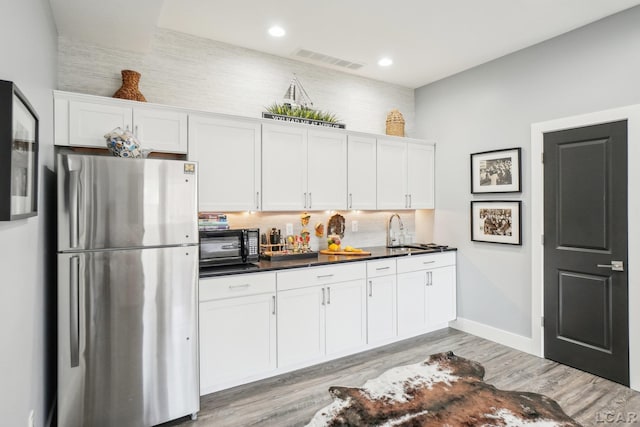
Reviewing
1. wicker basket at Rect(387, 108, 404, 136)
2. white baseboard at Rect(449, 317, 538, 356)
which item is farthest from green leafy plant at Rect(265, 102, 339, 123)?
white baseboard at Rect(449, 317, 538, 356)

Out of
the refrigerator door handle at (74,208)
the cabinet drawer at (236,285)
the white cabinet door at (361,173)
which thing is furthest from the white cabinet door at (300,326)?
the refrigerator door handle at (74,208)

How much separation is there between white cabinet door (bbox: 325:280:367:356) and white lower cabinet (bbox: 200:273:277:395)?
57cm

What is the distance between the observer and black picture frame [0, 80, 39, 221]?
1215 millimetres

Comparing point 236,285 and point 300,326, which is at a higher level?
point 236,285

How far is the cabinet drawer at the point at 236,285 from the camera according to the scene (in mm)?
2713

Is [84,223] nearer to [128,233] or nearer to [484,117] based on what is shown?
[128,233]

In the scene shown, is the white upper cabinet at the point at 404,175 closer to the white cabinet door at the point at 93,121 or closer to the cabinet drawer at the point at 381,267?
the cabinet drawer at the point at 381,267

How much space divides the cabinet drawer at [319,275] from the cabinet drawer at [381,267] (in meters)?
0.07

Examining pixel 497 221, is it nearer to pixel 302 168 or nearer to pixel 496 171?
pixel 496 171

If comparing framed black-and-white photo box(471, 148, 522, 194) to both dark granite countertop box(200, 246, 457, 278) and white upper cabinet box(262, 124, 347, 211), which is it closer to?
dark granite countertop box(200, 246, 457, 278)

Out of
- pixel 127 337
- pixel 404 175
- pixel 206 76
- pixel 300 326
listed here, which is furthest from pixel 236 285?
pixel 404 175

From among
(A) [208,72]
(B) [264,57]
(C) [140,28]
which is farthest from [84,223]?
(B) [264,57]

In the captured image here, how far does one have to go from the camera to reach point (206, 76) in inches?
134

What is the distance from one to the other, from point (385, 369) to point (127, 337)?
212 centimetres
